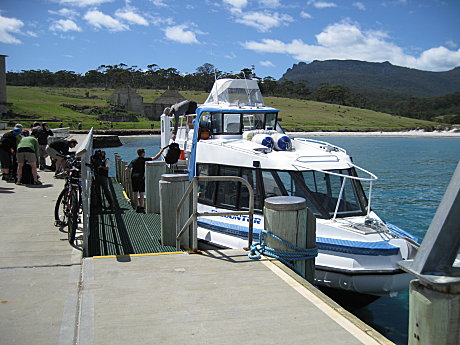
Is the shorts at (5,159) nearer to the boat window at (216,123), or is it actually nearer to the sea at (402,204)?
the boat window at (216,123)

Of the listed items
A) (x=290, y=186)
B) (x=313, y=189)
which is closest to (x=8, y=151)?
(x=290, y=186)

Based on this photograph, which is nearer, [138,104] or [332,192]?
[332,192]

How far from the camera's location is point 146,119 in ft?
371

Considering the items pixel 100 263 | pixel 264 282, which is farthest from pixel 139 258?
pixel 264 282

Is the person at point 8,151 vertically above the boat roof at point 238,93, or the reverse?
the boat roof at point 238,93

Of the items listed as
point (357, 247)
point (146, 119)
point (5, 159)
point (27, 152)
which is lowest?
point (146, 119)

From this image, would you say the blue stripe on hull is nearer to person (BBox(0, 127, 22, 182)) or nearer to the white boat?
the white boat

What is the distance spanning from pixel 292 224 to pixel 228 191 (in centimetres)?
406

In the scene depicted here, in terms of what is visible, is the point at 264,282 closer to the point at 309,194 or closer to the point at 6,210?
the point at 309,194

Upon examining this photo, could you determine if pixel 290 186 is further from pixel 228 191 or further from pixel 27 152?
pixel 27 152

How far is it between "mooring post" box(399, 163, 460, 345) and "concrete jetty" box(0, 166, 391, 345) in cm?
166

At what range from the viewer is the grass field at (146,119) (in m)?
92.4

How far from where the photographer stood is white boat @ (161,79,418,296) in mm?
8109

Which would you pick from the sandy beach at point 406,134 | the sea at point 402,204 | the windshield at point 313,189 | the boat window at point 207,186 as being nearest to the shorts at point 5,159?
the boat window at point 207,186
